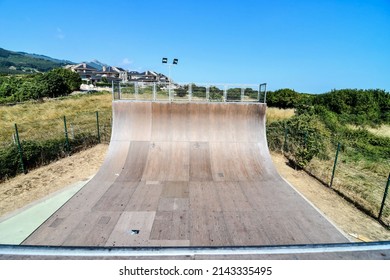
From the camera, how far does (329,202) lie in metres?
6.96

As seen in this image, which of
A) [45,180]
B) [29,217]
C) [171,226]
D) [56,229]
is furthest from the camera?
[45,180]

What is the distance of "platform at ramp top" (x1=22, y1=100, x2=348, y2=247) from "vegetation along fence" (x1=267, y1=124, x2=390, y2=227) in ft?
6.37

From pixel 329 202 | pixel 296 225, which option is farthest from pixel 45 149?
pixel 329 202

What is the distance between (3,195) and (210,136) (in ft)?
24.5

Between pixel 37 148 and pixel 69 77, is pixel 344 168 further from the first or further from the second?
pixel 69 77

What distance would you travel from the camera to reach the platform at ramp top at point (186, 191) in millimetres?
4824

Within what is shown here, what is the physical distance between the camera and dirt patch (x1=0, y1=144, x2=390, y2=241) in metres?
5.72

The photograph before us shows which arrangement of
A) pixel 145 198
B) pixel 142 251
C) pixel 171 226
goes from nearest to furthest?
pixel 142 251
pixel 171 226
pixel 145 198

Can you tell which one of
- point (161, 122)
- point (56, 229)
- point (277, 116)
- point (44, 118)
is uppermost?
point (161, 122)

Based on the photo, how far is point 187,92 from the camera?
1123 cm

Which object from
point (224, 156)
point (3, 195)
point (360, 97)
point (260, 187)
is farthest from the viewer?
point (360, 97)

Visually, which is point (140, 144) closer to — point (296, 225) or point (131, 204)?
point (131, 204)

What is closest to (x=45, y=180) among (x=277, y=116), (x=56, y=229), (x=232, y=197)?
(x=56, y=229)

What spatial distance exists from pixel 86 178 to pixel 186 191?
12.5 ft
